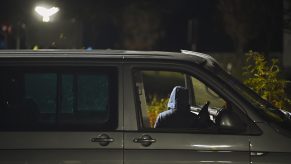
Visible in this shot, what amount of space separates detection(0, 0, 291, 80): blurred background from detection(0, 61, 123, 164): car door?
8122mm

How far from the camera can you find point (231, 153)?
15.3 ft

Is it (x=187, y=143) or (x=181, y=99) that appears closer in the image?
(x=187, y=143)

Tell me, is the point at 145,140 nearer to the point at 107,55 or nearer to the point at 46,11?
the point at 107,55

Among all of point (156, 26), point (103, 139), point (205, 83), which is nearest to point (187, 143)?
point (205, 83)

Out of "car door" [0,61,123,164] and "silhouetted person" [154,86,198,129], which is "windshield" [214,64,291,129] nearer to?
"silhouetted person" [154,86,198,129]

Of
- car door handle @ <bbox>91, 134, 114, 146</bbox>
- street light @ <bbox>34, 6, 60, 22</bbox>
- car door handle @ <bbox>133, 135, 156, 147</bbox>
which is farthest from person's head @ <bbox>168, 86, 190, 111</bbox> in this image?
street light @ <bbox>34, 6, 60, 22</bbox>

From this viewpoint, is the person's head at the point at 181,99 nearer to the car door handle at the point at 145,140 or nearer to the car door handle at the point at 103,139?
the car door handle at the point at 145,140

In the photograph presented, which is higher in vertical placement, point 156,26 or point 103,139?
point 156,26

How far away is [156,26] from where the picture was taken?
71.3 meters

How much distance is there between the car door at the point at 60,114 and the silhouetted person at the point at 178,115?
0.50 meters

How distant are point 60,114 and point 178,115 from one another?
3.14 feet

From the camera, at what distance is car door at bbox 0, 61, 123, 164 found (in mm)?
4676

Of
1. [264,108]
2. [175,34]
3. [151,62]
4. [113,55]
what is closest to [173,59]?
[151,62]

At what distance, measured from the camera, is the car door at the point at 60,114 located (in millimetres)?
4676
